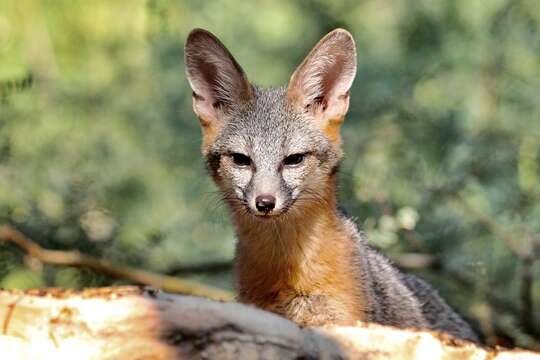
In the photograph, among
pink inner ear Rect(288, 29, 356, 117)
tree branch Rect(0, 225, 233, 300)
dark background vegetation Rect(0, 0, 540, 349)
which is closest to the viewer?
pink inner ear Rect(288, 29, 356, 117)

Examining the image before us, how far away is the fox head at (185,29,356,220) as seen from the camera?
4695 millimetres

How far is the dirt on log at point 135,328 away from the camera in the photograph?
2.63m

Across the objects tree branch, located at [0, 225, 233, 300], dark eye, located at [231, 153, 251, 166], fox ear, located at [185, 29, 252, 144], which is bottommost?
tree branch, located at [0, 225, 233, 300]

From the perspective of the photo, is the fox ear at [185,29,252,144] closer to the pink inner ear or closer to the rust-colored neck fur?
the pink inner ear

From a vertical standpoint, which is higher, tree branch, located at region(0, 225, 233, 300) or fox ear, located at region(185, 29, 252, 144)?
fox ear, located at region(185, 29, 252, 144)

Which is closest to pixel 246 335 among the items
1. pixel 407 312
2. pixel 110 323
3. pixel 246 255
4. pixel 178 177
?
pixel 110 323

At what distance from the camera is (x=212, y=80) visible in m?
5.13

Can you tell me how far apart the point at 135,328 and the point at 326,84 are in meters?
2.66

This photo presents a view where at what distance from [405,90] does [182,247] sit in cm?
219

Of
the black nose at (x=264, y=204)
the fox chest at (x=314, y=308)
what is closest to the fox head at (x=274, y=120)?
the black nose at (x=264, y=204)

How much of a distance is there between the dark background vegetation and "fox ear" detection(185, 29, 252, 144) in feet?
1.58

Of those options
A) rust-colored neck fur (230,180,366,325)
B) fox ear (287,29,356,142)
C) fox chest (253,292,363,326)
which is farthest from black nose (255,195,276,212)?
fox ear (287,29,356,142)

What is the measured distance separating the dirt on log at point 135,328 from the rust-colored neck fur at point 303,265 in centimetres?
159

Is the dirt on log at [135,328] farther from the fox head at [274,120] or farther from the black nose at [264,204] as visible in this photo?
the fox head at [274,120]
